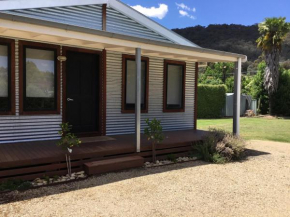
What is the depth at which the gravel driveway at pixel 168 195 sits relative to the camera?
11.0 ft

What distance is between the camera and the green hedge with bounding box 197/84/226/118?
17672 mm

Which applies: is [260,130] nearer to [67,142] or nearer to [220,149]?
[220,149]

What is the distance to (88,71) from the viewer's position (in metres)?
6.61

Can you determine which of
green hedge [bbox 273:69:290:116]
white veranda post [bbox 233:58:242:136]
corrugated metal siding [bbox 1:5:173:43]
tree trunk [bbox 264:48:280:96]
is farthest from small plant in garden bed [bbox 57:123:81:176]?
green hedge [bbox 273:69:290:116]

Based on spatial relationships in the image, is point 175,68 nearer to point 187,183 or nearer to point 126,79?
point 126,79

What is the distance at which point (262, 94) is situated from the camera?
63.0ft

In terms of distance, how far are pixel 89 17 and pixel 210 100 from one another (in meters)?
12.3

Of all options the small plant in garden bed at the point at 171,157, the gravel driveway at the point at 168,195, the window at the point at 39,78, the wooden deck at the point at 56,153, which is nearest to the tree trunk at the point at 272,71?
the wooden deck at the point at 56,153

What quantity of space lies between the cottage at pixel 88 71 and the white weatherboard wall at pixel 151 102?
1.0 inches

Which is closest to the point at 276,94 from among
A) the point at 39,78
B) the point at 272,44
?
the point at 272,44

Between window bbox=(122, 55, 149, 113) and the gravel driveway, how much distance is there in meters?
2.49

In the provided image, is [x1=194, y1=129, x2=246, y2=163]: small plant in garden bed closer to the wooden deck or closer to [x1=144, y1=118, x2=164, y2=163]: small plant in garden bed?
the wooden deck

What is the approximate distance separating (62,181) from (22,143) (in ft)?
5.52

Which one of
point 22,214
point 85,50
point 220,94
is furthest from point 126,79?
point 220,94
